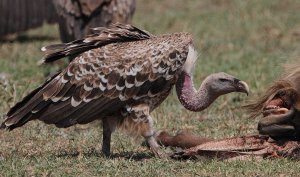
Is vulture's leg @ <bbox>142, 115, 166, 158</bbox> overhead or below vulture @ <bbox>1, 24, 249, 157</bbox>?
below

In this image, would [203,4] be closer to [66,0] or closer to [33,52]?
[33,52]

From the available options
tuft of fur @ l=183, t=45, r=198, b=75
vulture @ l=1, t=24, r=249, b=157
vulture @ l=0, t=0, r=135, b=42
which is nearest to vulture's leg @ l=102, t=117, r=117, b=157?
vulture @ l=1, t=24, r=249, b=157

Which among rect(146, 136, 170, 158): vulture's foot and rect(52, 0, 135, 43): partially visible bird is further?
rect(52, 0, 135, 43): partially visible bird

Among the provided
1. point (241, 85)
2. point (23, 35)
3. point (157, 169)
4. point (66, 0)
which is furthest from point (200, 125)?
point (23, 35)

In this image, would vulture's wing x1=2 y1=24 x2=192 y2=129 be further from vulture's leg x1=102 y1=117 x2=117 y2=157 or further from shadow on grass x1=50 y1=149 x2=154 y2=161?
shadow on grass x1=50 y1=149 x2=154 y2=161

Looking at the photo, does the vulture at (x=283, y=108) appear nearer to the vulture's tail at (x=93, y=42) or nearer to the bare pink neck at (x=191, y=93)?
the bare pink neck at (x=191, y=93)

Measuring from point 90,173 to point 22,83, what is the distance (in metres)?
4.42

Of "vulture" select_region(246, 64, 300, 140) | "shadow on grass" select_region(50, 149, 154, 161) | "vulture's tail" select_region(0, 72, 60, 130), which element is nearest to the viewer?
"vulture" select_region(246, 64, 300, 140)

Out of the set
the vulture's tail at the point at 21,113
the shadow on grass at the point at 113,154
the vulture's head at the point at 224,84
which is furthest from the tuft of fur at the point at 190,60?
the vulture's tail at the point at 21,113

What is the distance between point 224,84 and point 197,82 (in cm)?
343

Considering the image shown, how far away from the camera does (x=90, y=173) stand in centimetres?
638

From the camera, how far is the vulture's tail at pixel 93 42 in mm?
7188

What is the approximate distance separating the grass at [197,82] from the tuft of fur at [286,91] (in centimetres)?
19

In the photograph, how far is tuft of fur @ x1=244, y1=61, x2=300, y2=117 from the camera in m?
6.76
